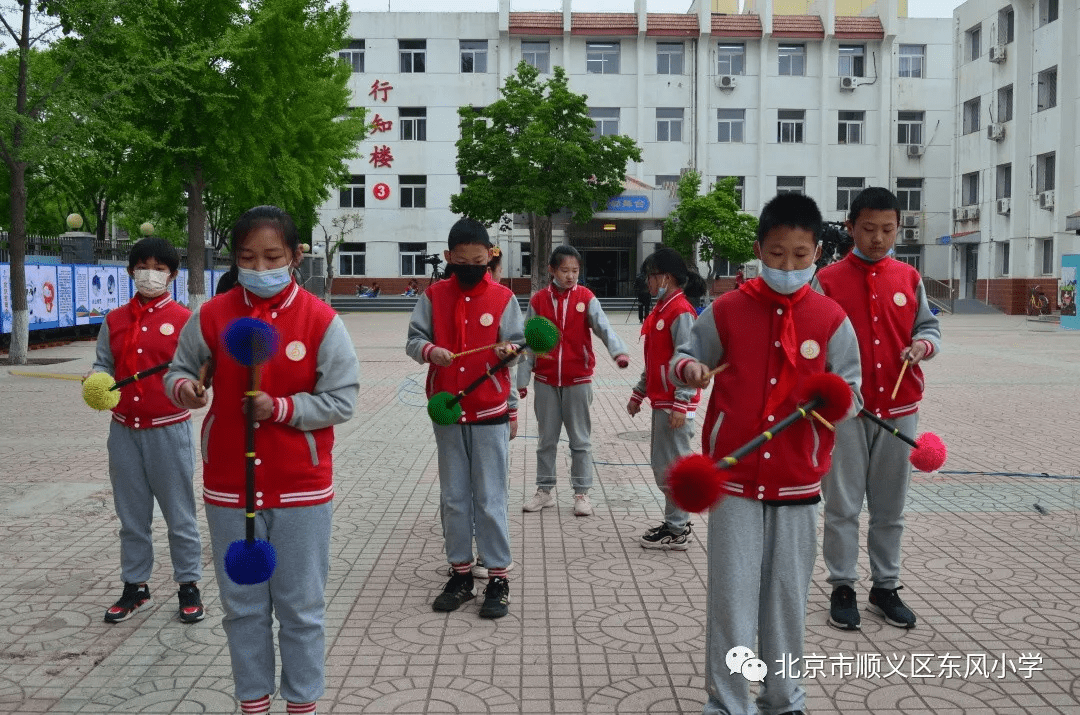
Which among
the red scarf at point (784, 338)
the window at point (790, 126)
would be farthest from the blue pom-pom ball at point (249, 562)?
the window at point (790, 126)

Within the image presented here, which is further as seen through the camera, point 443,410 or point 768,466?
point 443,410

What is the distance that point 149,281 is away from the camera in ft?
16.5

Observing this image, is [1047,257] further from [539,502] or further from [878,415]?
[878,415]

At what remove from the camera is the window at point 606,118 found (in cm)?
4894

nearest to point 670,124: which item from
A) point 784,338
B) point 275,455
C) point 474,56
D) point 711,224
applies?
point 711,224

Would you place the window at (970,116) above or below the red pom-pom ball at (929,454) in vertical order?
above

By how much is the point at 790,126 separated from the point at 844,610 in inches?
1855

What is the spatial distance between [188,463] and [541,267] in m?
39.8

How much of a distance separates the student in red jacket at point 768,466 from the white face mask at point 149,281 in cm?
281

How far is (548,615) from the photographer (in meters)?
5.05

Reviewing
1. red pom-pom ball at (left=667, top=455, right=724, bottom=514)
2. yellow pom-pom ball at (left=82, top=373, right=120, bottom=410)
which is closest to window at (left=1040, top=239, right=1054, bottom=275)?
red pom-pom ball at (left=667, top=455, right=724, bottom=514)

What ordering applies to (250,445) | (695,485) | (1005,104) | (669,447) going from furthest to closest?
(1005,104) → (669,447) → (695,485) → (250,445)

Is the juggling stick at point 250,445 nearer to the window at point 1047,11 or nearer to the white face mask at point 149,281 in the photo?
the white face mask at point 149,281

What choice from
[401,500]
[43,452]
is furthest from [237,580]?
[43,452]
